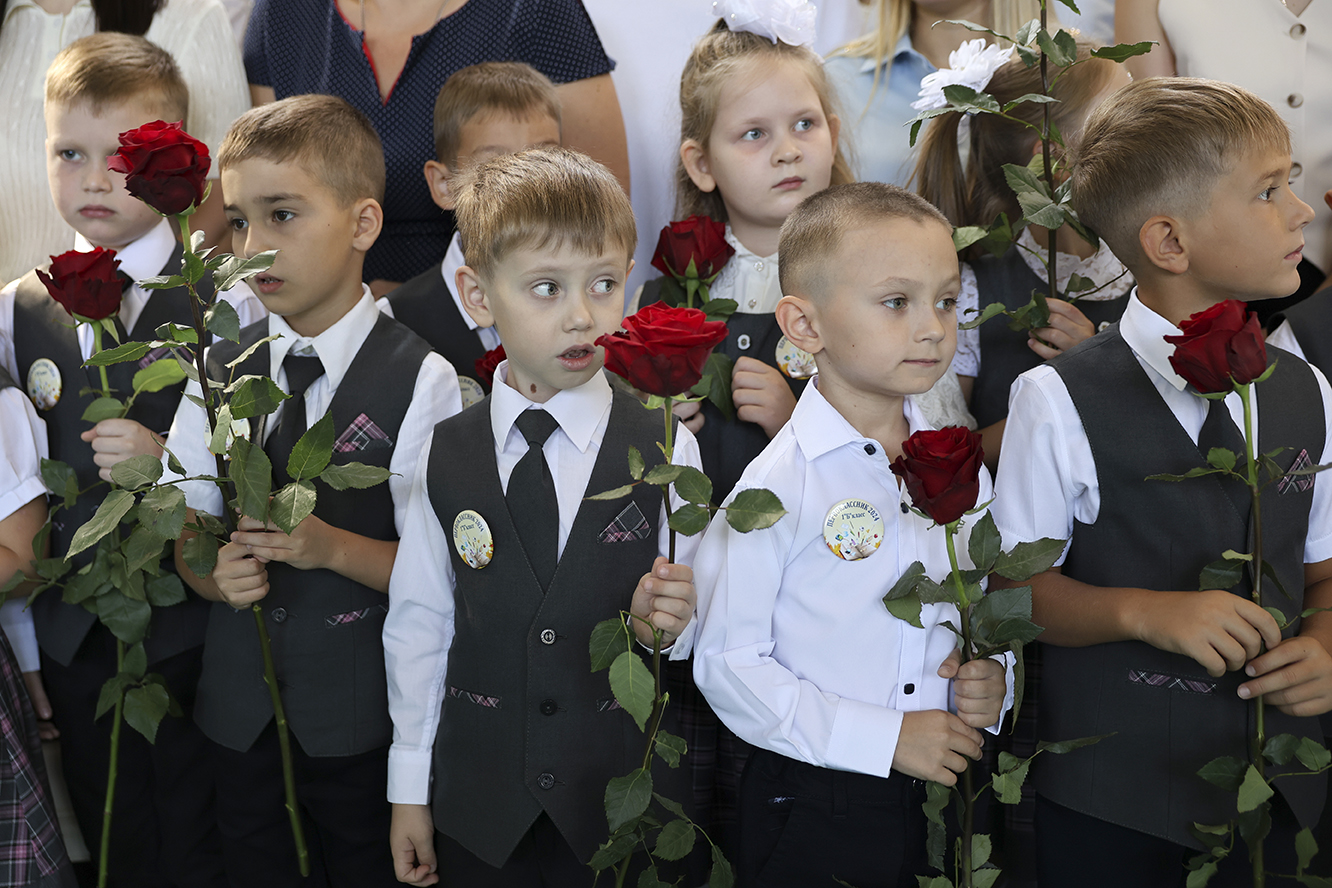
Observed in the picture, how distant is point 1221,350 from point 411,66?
2.11 metres

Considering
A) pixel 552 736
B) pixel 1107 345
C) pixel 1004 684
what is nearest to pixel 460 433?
pixel 552 736

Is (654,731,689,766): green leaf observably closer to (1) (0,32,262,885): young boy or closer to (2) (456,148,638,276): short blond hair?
(2) (456,148,638,276): short blond hair

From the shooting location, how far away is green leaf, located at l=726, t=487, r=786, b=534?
4.53 feet

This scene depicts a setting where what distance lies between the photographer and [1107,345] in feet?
5.54

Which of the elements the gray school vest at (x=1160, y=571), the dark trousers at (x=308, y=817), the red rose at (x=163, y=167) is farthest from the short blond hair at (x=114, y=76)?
the gray school vest at (x=1160, y=571)

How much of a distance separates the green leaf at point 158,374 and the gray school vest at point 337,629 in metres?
0.18

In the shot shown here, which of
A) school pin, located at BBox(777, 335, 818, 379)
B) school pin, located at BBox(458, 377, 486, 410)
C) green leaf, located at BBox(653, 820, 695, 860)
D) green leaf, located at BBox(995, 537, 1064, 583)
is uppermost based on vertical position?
green leaf, located at BBox(995, 537, 1064, 583)

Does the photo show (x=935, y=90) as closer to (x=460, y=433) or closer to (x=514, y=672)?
(x=460, y=433)

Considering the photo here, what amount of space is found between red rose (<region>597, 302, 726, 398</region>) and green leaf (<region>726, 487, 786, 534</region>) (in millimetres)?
172

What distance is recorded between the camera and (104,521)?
149 cm

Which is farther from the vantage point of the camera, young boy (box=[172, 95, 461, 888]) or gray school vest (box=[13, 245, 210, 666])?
gray school vest (box=[13, 245, 210, 666])

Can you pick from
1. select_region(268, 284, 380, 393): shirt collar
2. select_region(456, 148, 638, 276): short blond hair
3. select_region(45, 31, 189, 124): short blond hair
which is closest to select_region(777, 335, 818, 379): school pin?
select_region(456, 148, 638, 276): short blond hair

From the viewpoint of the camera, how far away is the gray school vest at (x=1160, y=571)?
1589 mm

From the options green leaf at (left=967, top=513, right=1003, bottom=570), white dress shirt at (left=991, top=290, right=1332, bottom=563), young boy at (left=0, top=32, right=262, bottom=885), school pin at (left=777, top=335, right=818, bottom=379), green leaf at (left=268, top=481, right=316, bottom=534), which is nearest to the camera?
green leaf at (left=967, top=513, right=1003, bottom=570)
